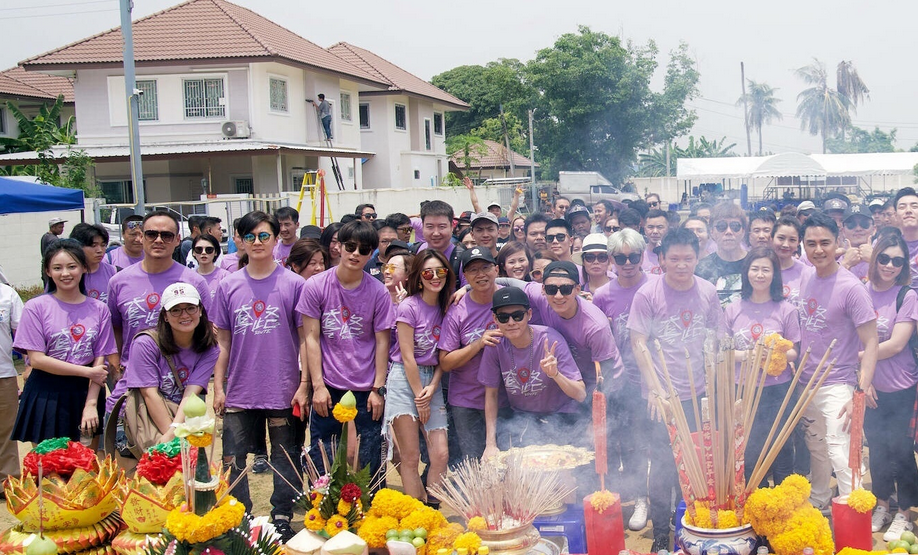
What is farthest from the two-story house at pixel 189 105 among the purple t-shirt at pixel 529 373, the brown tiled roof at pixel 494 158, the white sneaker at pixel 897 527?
the brown tiled roof at pixel 494 158

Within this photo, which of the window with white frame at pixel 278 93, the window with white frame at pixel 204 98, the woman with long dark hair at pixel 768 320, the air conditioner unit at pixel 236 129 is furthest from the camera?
the window with white frame at pixel 278 93

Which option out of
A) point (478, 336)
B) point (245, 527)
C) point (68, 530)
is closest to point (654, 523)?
point (478, 336)

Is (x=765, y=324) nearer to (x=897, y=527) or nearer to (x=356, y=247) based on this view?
(x=897, y=527)

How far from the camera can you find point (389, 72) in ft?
108

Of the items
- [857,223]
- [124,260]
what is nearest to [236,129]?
[124,260]

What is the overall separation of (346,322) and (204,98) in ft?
65.6

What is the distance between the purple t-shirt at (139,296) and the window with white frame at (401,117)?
27828 mm

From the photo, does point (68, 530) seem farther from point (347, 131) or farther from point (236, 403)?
point (347, 131)

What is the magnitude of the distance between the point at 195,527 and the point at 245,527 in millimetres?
277

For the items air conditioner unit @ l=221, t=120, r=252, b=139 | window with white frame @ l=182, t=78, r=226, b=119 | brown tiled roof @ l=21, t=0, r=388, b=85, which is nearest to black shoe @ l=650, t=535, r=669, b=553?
air conditioner unit @ l=221, t=120, r=252, b=139

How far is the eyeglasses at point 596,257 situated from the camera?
200 inches

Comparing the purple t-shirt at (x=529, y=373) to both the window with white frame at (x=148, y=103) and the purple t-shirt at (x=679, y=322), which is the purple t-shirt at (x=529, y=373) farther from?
the window with white frame at (x=148, y=103)

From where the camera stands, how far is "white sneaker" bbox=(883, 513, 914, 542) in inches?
168

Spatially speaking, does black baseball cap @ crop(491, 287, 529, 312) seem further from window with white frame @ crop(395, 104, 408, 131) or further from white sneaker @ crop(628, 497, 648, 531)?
window with white frame @ crop(395, 104, 408, 131)
